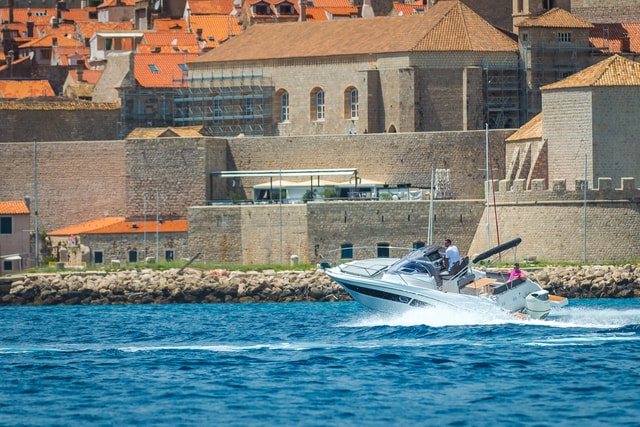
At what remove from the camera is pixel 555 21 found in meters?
71.9

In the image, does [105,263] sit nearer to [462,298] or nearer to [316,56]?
[316,56]

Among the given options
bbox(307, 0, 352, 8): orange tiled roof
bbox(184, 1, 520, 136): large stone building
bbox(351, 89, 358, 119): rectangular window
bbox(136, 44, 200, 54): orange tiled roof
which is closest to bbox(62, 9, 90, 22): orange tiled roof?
bbox(307, 0, 352, 8): orange tiled roof

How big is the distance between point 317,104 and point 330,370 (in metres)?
35.1

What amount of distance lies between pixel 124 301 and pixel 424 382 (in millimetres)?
21643

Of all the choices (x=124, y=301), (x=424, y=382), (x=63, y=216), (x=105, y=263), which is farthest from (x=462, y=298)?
(x=63, y=216)

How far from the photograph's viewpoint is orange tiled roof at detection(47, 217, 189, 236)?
67062 millimetres

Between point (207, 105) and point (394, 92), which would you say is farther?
point (207, 105)

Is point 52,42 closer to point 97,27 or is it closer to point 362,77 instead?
point 97,27

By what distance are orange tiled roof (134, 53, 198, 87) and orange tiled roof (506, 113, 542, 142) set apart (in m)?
17.5

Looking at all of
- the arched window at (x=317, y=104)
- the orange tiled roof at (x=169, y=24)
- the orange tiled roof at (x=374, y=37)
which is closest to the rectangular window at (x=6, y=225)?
the orange tiled roof at (x=374, y=37)

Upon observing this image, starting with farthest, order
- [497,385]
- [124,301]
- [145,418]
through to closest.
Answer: [124,301] < [497,385] < [145,418]

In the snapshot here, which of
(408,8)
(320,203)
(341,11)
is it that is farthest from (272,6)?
(320,203)

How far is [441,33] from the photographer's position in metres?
71.7

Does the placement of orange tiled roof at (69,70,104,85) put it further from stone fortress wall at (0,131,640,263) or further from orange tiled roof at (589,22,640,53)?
orange tiled roof at (589,22,640,53)
